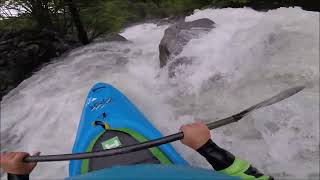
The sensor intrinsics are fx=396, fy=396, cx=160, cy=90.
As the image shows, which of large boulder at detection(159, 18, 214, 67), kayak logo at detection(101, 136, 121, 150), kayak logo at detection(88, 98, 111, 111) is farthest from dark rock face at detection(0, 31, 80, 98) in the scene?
kayak logo at detection(101, 136, 121, 150)

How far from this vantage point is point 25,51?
6973 mm

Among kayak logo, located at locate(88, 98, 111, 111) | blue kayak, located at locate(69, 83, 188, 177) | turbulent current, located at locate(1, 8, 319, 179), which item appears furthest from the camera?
kayak logo, located at locate(88, 98, 111, 111)

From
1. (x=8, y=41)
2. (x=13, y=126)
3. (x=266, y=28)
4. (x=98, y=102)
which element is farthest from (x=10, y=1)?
(x=266, y=28)

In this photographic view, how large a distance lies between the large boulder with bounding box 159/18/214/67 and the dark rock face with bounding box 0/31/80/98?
9.07ft

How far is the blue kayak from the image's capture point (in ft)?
8.60

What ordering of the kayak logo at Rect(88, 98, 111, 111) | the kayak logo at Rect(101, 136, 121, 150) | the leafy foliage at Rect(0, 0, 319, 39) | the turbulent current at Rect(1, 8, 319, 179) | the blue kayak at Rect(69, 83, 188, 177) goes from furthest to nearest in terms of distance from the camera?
the leafy foliage at Rect(0, 0, 319, 39), the kayak logo at Rect(88, 98, 111, 111), the turbulent current at Rect(1, 8, 319, 179), the kayak logo at Rect(101, 136, 121, 150), the blue kayak at Rect(69, 83, 188, 177)

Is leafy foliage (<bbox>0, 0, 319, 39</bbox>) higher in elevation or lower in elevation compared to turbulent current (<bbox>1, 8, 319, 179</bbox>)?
higher

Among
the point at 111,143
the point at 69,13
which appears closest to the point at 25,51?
the point at 69,13

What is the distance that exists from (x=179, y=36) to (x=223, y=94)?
1284mm

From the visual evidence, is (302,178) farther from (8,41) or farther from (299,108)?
(8,41)

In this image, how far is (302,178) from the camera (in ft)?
9.31

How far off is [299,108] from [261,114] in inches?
12.7

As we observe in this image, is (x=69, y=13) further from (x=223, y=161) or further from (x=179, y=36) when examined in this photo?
(x=223, y=161)

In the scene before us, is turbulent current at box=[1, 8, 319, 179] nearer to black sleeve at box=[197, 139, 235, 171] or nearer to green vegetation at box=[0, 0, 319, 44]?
green vegetation at box=[0, 0, 319, 44]
